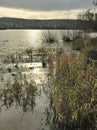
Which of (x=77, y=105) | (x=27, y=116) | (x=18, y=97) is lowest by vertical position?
(x=27, y=116)

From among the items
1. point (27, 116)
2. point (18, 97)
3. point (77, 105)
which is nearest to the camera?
point (77, 105)

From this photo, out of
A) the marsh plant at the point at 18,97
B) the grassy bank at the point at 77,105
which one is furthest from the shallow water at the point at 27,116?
the grassy bank at the point at 77,105

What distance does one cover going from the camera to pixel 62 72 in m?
10.3

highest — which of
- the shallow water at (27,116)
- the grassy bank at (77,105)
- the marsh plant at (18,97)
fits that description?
the grassy bank at (77,105)

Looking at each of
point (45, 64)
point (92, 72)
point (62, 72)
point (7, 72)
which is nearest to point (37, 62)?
point (45, 64)

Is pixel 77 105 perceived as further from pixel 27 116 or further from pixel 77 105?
pixel 27 116

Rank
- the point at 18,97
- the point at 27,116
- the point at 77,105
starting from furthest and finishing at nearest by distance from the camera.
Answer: the point at 18,97 → the point at 27,116 → the point at 77,105

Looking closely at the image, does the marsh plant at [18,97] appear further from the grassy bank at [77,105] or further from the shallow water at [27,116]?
the grassy bank at [77,105]

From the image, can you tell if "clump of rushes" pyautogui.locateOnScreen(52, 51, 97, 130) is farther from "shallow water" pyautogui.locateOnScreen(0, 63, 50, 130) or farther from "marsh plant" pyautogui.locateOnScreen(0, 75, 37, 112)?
"marsh plant" pyautogui.locateOnScreen(0, 75, 37, 112)

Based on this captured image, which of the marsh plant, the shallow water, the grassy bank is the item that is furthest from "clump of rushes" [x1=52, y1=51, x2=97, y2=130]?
the marsh plant

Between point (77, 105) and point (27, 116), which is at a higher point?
point (77, 105)

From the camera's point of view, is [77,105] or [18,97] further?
[18,97]

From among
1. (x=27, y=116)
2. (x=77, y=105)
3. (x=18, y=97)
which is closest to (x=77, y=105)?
(x=77, y=105)

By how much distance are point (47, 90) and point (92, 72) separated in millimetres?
3207
